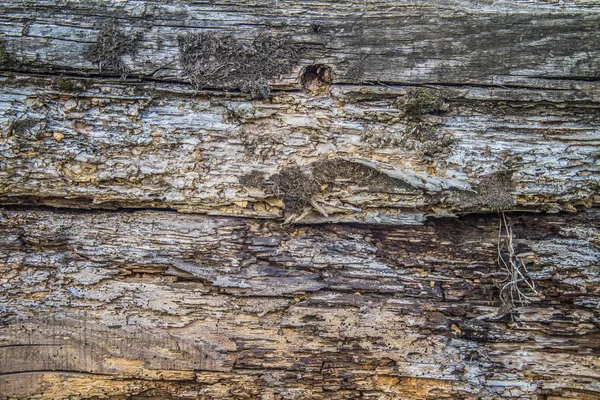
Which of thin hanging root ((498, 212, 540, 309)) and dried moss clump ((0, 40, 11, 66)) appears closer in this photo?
dried moss clump ((0, 40, 11, 66))

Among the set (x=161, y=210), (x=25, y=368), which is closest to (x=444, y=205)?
(x=161, y=210)

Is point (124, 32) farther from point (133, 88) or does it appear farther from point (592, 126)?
point (592, 126)

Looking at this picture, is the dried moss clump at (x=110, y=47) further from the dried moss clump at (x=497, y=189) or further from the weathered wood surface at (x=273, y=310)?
the dried moss clump at (x=497, y=189)

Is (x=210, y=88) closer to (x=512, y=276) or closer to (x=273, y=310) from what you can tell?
(x=273, y=310)

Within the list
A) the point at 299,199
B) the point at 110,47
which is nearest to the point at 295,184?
the point at 299,199

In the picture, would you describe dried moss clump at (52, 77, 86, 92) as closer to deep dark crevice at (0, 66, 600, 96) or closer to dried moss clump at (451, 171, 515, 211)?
deep dark crevice at (0, 66, 600, 96)

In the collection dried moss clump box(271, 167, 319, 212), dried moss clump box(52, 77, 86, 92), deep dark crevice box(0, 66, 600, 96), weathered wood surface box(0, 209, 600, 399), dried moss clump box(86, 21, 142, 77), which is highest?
dried moss clump box(86, 21, 142, 77)

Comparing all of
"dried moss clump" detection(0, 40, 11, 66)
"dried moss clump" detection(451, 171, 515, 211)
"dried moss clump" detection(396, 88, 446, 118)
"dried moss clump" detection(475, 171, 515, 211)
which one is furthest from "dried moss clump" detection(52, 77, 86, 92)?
"dried moss clump" detection(475, 171, 515, 211)
